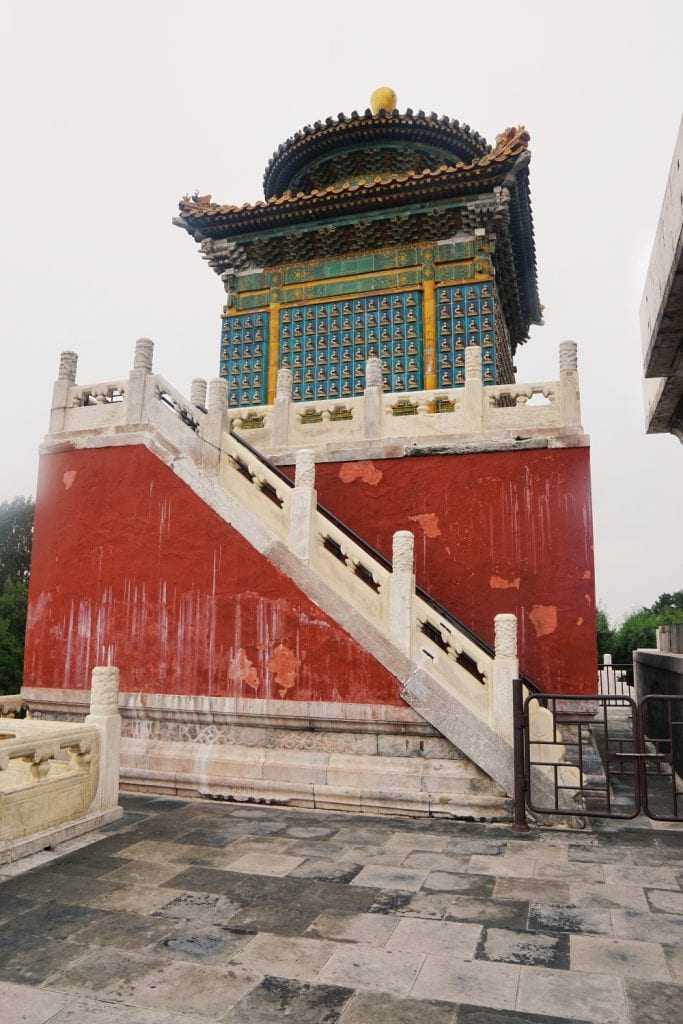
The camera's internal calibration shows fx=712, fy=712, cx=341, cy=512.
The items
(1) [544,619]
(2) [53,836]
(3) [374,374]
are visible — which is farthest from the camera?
→ (3) [374,374]

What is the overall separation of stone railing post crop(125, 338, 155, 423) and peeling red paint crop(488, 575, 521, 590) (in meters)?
4.83

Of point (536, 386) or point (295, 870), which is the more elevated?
point (536, 386)

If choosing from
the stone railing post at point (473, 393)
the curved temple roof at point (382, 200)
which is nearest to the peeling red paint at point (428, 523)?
the stone railing post at point (473, 393)

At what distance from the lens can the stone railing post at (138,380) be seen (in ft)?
29.3

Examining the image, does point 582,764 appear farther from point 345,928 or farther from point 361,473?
point 361,473

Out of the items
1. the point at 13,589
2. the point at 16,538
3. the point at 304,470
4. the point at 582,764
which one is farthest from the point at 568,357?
the point at 16,538

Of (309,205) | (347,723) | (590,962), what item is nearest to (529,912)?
(590,962)

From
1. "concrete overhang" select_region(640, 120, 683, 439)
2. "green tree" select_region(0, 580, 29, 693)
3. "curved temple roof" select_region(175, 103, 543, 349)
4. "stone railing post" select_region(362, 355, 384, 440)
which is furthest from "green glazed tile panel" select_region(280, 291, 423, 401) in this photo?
"green tree" select_region(0, 580, 29, 693)

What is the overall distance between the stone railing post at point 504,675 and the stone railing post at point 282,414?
468 cm

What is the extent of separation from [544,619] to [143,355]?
19.6 ft

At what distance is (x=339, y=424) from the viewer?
33.1 feet

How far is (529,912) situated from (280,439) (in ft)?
23.4

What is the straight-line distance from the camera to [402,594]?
7188 mm

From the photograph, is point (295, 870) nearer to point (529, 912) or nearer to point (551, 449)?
point (529, 912)
